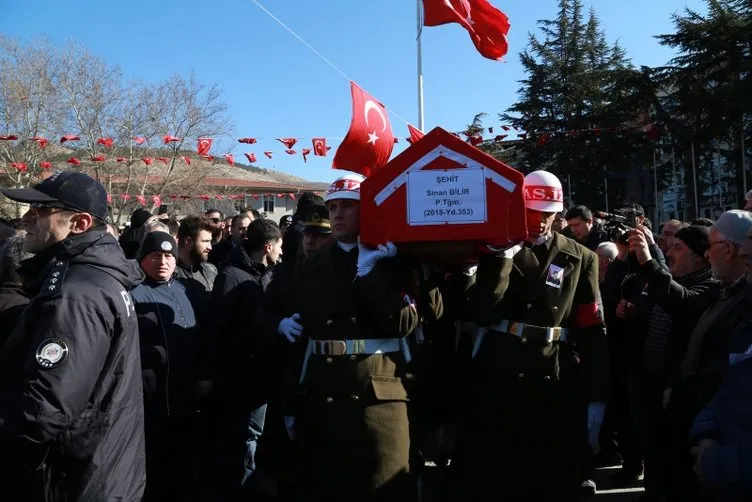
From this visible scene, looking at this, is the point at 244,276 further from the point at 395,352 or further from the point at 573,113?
the point at 573,113

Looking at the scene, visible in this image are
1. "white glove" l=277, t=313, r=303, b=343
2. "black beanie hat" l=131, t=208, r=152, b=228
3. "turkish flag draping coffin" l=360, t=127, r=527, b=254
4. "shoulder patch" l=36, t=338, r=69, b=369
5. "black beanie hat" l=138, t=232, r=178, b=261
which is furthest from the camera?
"black beanie hat" l=131, t=208, r=152, b=228

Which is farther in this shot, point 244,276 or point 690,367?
point 244,276

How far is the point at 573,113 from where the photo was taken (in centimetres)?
3356

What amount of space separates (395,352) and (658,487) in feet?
8.63

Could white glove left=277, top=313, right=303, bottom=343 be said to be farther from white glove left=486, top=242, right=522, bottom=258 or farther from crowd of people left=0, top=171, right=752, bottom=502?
white glove left=486, top=242, right=522, bottom=258

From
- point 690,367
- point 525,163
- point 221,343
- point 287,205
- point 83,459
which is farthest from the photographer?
point 287,205

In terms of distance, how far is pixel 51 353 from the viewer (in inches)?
93.5

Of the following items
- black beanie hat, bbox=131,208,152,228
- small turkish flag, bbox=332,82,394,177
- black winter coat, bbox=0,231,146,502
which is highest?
small turkish flag, bbox=332,82,394,177

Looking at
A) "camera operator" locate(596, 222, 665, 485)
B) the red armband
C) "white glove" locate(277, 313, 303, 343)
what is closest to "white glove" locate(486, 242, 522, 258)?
the red armband

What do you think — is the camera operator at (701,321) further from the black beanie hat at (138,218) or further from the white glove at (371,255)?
the black beanie hat at (138,218)

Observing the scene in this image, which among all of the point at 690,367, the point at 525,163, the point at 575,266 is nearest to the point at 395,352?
the point at 575,266

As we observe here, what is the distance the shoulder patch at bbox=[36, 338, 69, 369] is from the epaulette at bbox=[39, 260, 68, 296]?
205 mm

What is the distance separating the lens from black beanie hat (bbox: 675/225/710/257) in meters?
4.35

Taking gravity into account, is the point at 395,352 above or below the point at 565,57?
below
